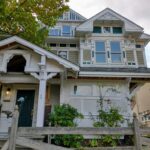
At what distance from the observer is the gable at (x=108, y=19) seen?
44.8 feet

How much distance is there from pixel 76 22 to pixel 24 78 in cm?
855

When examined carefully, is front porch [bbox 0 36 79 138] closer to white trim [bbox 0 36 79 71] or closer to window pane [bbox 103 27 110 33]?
white trim [bbox 0 36 79 71]

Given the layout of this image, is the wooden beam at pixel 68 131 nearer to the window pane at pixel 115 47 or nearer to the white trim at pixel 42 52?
the white trim at pixel 42 52

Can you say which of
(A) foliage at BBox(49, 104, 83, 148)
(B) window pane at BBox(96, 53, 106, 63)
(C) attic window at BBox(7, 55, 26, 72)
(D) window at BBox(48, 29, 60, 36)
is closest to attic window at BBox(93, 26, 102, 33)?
(B) window pane at BBox(96, 53, 106, 63)

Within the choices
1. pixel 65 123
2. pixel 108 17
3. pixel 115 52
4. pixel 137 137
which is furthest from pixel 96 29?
pixel 137 137

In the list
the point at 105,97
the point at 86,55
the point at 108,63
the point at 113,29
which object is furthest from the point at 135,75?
the point at 113,29

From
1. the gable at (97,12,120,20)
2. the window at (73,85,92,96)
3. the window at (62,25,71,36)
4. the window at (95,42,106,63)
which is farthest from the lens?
the window at (62,25,71,36)

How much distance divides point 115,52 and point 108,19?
2.46 meters

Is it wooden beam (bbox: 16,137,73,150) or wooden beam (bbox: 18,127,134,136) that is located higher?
wooden beam (bbox: 18,127,134,136)

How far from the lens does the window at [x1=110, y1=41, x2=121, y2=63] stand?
519 inches

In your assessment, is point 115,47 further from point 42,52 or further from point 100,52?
point 42,52

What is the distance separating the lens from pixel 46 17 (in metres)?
13.0

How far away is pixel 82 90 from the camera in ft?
34.2

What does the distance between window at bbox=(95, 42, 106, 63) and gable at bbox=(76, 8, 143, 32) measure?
3.96 feet
